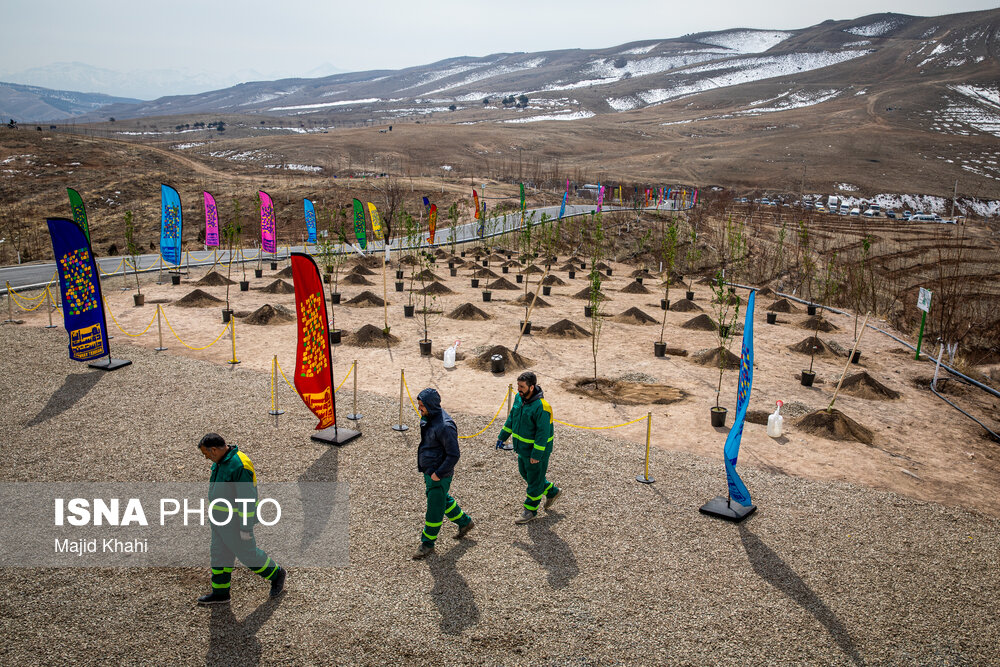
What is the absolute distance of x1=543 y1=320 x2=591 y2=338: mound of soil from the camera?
65.2ft

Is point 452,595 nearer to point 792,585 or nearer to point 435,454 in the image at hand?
point 435,454

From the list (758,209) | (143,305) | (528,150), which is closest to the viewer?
(143,305)

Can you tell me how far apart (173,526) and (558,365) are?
10.7 meters

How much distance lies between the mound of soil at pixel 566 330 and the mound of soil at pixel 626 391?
4.43 metres

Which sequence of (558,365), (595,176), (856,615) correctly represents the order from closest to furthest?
(856,615) < (558,365) < (595,176)

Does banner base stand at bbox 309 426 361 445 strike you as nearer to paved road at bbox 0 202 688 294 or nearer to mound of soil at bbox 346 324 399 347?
mound of soil at bbox 346 324 399 347

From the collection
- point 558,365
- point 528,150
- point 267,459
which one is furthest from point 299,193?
point 528,150

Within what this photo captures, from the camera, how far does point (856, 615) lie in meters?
6.66

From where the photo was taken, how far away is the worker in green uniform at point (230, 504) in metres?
5.91

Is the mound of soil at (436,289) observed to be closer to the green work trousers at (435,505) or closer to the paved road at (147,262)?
the paved road at (147,262)

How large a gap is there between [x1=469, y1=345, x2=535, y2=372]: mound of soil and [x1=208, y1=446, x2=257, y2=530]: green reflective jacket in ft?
33.4

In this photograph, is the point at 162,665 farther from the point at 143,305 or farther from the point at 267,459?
the point at 143,305

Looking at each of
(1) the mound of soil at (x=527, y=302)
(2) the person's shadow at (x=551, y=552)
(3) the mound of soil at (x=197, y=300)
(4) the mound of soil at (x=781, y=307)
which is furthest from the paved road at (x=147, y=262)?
(2) the person's shadow at (x=551, y=552)

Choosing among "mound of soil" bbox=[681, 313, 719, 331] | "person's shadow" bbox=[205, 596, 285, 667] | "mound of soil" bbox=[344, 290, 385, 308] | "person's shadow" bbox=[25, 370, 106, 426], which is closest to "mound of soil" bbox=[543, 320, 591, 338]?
"mound of soil" bbox=[681, 313, 719, 331]
